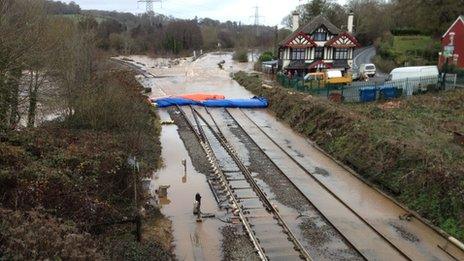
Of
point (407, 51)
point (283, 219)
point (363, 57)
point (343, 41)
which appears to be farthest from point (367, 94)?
point (363, 57)

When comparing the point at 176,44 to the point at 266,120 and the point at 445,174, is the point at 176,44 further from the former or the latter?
the point at 445,174

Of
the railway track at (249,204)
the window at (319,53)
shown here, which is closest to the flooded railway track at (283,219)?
the railway track at (249,204)

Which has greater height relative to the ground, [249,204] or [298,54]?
[298,54]

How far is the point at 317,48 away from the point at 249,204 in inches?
1278

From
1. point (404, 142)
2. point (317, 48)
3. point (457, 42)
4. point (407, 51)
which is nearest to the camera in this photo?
point (404, 142)

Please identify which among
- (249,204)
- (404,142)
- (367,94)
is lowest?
(249,204)

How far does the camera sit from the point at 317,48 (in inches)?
1802

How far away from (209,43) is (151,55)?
22.8 m

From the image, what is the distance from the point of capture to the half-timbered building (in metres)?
45.2

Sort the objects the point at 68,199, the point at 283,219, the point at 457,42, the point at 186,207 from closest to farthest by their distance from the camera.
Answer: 1. the point at 68,199
2. the point at 283,219
3. the point at 186,207
4. the point at 457,42

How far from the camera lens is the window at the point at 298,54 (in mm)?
45438

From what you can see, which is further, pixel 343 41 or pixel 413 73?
pixel 343 41

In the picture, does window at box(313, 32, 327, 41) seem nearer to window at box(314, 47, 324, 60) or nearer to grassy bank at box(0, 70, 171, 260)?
window at box(314, 47, 324, 60)

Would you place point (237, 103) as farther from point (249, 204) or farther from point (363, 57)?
point (363, 57)
